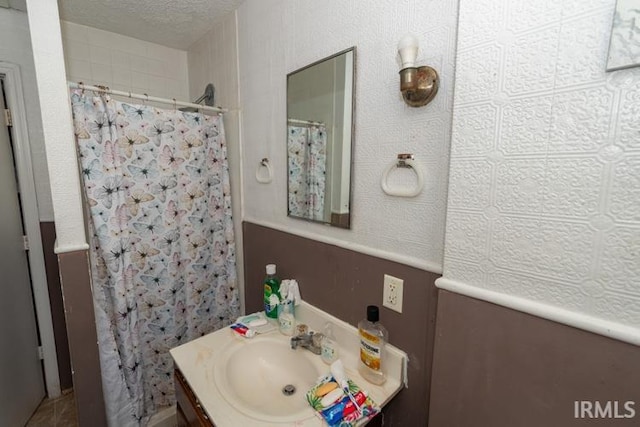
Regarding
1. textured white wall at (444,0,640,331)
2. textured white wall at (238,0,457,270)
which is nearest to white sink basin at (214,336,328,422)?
textured white wall at (238,0,457,270)

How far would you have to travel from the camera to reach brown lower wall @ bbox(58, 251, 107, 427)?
3.88 feet

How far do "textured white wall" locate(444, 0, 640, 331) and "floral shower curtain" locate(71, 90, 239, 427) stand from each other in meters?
1.36

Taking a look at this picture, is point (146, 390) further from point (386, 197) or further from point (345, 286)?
point (386, 197)

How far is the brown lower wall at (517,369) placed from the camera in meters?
0.50

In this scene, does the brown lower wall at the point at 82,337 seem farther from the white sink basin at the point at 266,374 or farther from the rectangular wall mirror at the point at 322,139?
the rectangular wall mirror at the point at 322,139

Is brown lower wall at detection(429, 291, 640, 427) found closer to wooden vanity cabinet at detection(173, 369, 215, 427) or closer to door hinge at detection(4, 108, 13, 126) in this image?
wooden vanity cabinet at detection(173, 369, 215, 427)

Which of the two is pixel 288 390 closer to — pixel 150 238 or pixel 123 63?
pixel 150 238

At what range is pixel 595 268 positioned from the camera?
500 millimetres

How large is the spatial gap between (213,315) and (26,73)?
5.81 ft

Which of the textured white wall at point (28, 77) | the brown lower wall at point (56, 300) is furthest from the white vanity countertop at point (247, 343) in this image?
the textured white wall at point (28, 77)

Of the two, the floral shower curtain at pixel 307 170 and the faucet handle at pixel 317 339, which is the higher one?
the floral shower curtain at pixel 307 170

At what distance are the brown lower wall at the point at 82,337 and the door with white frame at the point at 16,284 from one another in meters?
0.59

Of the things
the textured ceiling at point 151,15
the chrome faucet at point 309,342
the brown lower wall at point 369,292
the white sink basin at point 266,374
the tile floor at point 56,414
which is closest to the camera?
the brown lower wall at point 369,292

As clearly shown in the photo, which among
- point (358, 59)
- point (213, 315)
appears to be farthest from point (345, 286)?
point (213, 315)
